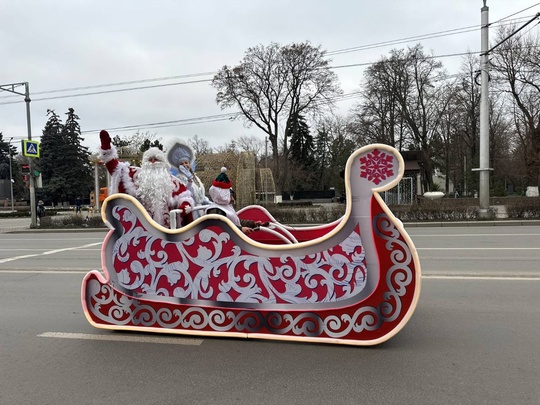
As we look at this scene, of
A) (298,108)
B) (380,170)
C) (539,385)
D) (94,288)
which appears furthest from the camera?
(298,108)

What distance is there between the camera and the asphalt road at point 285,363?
2.68 meters

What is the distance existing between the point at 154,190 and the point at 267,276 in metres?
1.50

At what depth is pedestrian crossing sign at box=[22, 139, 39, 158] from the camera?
687 inches

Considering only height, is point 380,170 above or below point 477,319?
above

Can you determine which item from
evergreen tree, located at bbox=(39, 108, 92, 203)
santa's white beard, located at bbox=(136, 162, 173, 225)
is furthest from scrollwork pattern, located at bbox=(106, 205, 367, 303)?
evergreen tree, located at bbox=(39, 108, 92, 203)

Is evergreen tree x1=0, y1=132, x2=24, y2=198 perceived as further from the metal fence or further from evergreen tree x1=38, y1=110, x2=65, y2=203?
the metal fence

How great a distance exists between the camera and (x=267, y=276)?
3414 millimetres

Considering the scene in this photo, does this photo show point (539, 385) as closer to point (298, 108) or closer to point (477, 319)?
point (477, 319)

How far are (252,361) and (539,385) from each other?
82.2 inches

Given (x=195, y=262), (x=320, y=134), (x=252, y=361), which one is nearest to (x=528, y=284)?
(x=252, y=361)

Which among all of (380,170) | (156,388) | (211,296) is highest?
(380,170)

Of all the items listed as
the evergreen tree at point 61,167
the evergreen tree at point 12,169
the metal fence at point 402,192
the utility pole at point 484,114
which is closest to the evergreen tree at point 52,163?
the evergreen tree at point 61,167

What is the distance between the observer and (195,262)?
140 inches

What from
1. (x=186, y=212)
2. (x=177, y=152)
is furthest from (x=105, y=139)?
(x=186, y=212)
